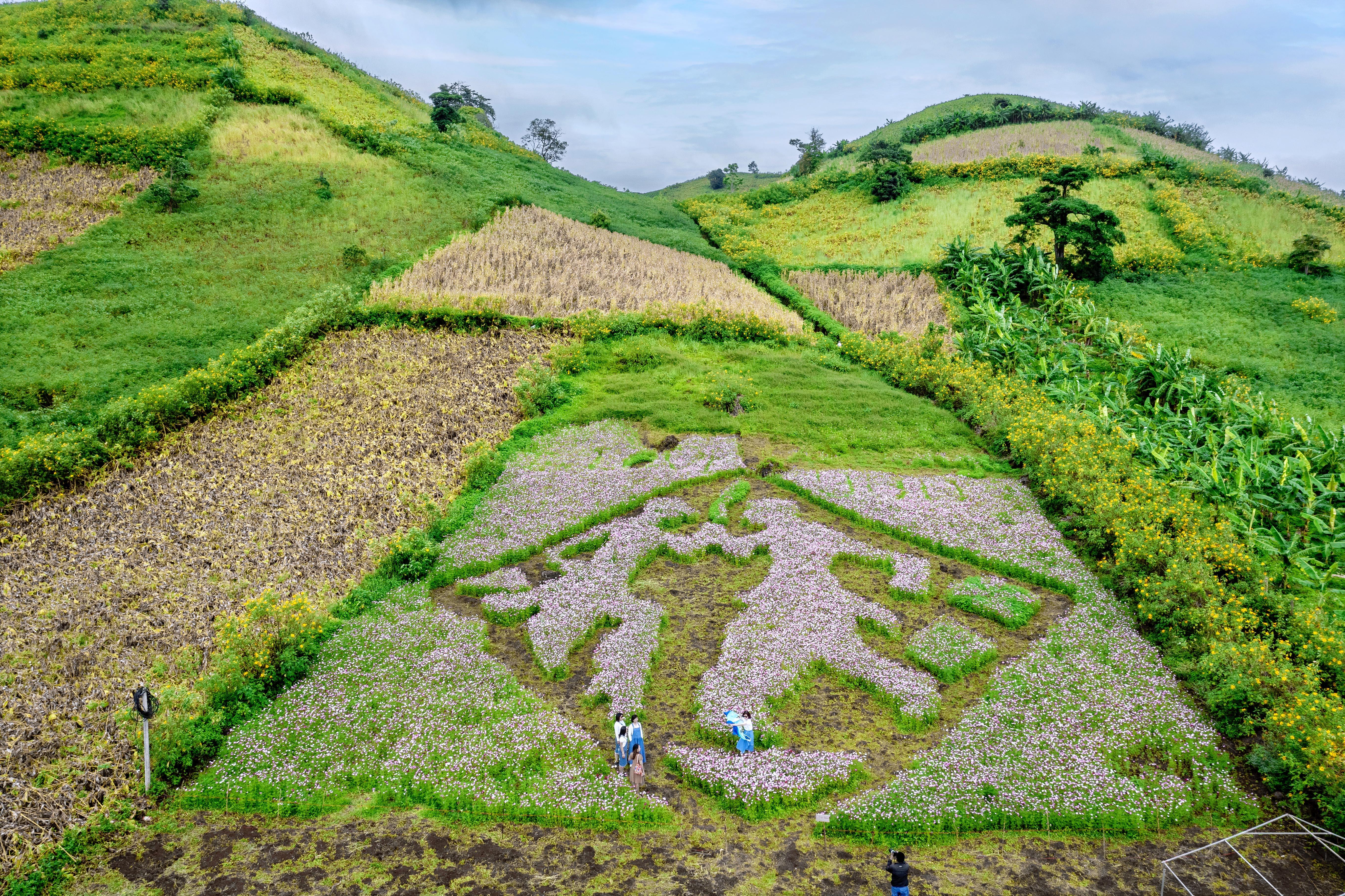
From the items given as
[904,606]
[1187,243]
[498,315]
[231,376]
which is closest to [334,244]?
[498,315]

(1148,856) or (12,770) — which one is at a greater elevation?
(1148,856)

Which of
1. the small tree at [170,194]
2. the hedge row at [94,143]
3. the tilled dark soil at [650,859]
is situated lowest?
the tilled dark soil at [650,859]

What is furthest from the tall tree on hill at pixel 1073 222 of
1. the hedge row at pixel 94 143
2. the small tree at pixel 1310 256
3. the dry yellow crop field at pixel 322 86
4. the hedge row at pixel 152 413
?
the hedge row at pixel 94 143

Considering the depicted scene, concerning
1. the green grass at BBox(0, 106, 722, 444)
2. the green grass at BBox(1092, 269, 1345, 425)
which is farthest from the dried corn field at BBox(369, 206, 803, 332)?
the green grass at BBox(1092, 269, 1345, 425)

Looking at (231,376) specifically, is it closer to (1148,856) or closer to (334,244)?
(334,244)

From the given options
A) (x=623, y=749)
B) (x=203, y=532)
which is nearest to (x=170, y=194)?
(x=203, y=532)

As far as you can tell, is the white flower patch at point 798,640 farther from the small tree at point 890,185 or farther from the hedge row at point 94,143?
the small tree at point 890,185
